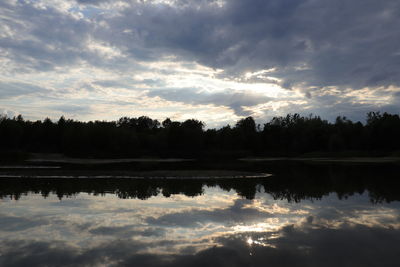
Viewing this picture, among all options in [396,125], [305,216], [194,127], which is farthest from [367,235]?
[194,127]

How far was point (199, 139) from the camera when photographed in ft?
559

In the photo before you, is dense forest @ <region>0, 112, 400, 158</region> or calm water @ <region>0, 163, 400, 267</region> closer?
calm water @ <region>0, 163, 400, 267</region>

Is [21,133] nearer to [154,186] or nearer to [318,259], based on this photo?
[154,186]

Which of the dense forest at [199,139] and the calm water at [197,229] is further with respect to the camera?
the dense forest at [199,139]

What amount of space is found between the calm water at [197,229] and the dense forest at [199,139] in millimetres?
96529

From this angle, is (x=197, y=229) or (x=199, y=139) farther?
(x=199, y=139)

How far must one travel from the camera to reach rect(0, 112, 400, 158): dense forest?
13538 centimetres

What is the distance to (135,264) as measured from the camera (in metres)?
11.4

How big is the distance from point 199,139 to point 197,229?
504 ft

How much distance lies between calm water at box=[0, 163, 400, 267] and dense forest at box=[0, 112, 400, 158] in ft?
317

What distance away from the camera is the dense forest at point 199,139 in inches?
5330

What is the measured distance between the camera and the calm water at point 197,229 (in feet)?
39.6

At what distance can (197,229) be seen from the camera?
1653 cm

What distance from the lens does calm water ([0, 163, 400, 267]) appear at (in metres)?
12.1
